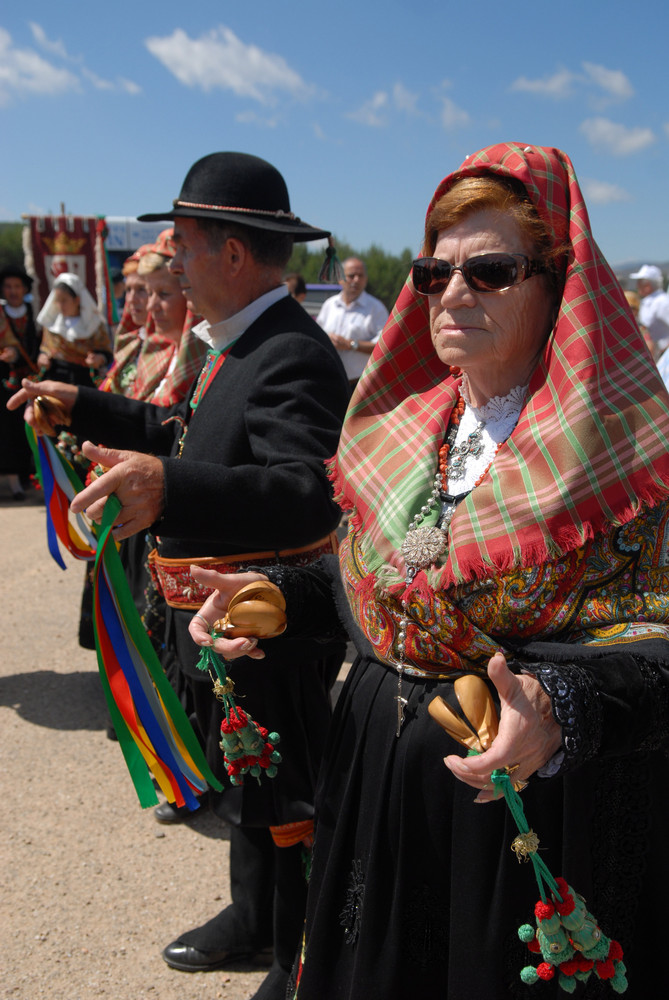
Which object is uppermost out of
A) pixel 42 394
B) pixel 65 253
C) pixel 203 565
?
pixel 65 253

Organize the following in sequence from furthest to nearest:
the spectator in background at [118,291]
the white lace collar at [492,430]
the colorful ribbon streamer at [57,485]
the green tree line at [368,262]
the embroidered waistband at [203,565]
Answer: the green tree line at [368,262] → the spectator in background at [118,291] → the colorful ribbon streamer at [57,485] → the embroidered waistband at [203,565] → the white lace collar at [492,430]

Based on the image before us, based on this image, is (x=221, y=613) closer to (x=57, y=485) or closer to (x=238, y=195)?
(x=238, y=195)

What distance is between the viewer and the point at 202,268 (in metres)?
2.44

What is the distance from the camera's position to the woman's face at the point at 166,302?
3.46 meters

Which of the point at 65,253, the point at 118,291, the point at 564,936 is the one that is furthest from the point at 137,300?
the point at 65,253

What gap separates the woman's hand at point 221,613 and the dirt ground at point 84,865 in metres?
1.35

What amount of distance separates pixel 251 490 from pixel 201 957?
151 cm

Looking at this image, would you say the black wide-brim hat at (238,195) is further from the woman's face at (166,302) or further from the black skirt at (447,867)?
the black skirt at (447,867)

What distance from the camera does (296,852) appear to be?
2350 mm

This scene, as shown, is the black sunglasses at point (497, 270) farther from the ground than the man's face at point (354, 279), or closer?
closer

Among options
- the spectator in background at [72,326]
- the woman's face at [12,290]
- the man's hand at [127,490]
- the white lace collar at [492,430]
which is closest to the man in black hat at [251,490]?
the man's hand at [127,490]

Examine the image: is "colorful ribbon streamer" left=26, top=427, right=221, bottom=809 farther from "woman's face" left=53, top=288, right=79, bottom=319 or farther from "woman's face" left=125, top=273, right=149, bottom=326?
"woman's face" left=53, top=288, right=79, bottom=319

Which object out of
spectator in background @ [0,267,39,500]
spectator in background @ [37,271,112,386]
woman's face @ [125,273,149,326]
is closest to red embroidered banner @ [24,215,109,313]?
spectator in background @ [0,267,39,500]

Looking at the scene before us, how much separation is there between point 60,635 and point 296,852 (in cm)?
345
